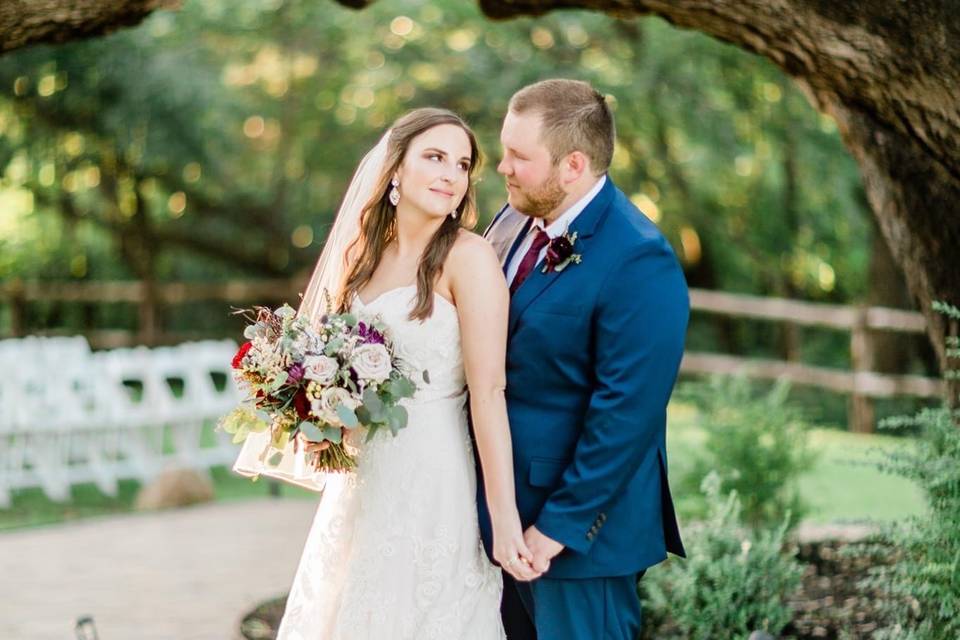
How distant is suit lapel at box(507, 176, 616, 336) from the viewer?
3322mm

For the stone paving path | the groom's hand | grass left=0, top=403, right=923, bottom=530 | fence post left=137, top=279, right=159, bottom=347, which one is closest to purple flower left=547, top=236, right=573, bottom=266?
the groom's hand

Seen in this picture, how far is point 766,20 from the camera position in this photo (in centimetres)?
419

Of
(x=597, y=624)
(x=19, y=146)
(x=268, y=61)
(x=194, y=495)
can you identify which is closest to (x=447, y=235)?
(x=597, y=624)

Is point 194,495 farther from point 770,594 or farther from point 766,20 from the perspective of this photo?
point 766,20

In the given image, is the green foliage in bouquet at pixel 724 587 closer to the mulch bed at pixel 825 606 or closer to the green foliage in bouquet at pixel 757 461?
the mulch bed at pixel 825 606

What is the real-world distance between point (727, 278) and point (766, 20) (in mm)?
14674

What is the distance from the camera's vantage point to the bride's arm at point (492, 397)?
10.6 ft

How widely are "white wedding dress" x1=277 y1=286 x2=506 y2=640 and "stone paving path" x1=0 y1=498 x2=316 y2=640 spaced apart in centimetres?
183

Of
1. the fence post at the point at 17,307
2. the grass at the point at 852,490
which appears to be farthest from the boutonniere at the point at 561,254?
the fence post at the point at 17,307

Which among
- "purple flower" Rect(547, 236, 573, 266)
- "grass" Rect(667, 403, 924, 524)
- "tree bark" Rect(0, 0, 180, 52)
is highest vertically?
"tree bark" Rect(0, 0, 180, 52)

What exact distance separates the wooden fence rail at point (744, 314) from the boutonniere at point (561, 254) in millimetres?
7313

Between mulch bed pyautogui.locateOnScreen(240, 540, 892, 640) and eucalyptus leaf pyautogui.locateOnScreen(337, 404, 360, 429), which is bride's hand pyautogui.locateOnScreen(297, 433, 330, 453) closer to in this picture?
eucalyptus leaf pyautogui.locateOnScreen(337, 404, 360, 429)

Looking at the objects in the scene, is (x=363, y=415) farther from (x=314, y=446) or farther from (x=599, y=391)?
(x=599, y=391)

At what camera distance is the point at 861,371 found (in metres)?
13.3
